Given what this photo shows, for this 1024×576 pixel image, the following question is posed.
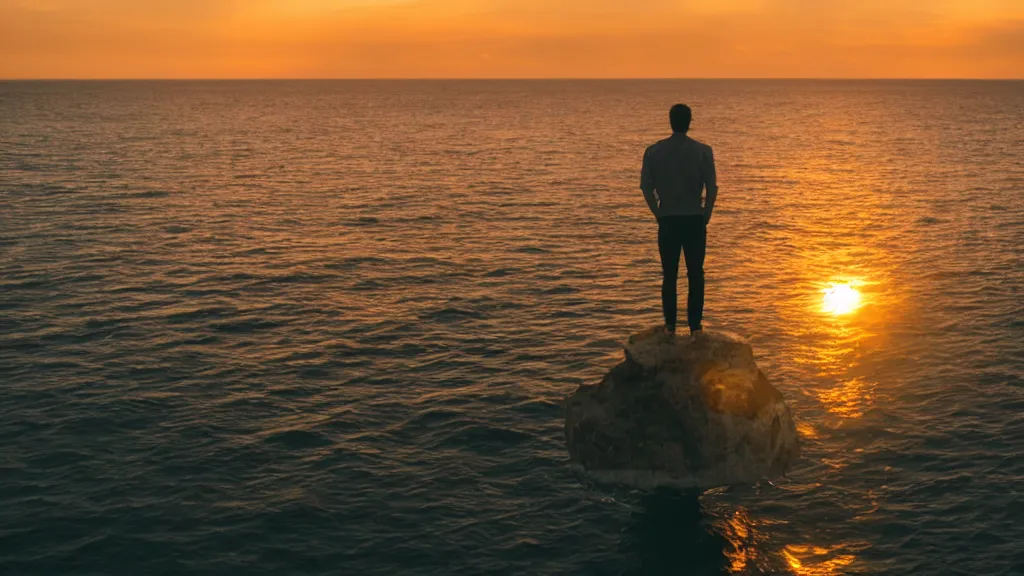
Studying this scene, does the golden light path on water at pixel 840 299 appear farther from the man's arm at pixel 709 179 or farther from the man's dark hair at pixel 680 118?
the man's dark hair at pixel 680 118

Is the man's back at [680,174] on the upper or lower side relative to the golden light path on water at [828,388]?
upper

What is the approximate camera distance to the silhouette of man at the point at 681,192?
17266 millimetres

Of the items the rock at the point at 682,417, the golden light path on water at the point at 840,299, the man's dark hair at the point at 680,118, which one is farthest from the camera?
the golden light path on water at the point at 840,299

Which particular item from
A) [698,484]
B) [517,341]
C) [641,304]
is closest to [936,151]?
[641,304]

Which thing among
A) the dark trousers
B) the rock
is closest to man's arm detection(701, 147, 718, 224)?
the dark trousers

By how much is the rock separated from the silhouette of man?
5.60ft

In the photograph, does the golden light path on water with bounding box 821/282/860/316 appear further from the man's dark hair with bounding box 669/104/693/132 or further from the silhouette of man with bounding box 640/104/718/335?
the man's dark hair with bounding box 669/104/693/132

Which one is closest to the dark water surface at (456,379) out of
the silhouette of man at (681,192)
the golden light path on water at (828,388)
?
the golden light path on water at (828,388)

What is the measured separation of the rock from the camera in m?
19.2

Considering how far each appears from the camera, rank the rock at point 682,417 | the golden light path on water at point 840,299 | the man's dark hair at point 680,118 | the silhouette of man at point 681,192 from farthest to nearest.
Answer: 1. the golden light path on water at point 840,299
2. the rock at point 682,417
3. the silhouette of man at point 681,192
4. the man's dark hair at point 680,118

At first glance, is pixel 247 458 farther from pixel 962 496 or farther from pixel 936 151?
pixel 936 151

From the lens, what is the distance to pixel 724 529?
770 inches

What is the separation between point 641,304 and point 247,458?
62.2 ft

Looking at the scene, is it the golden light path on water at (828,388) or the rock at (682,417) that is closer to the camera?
the golden light path on water at (828,388)
